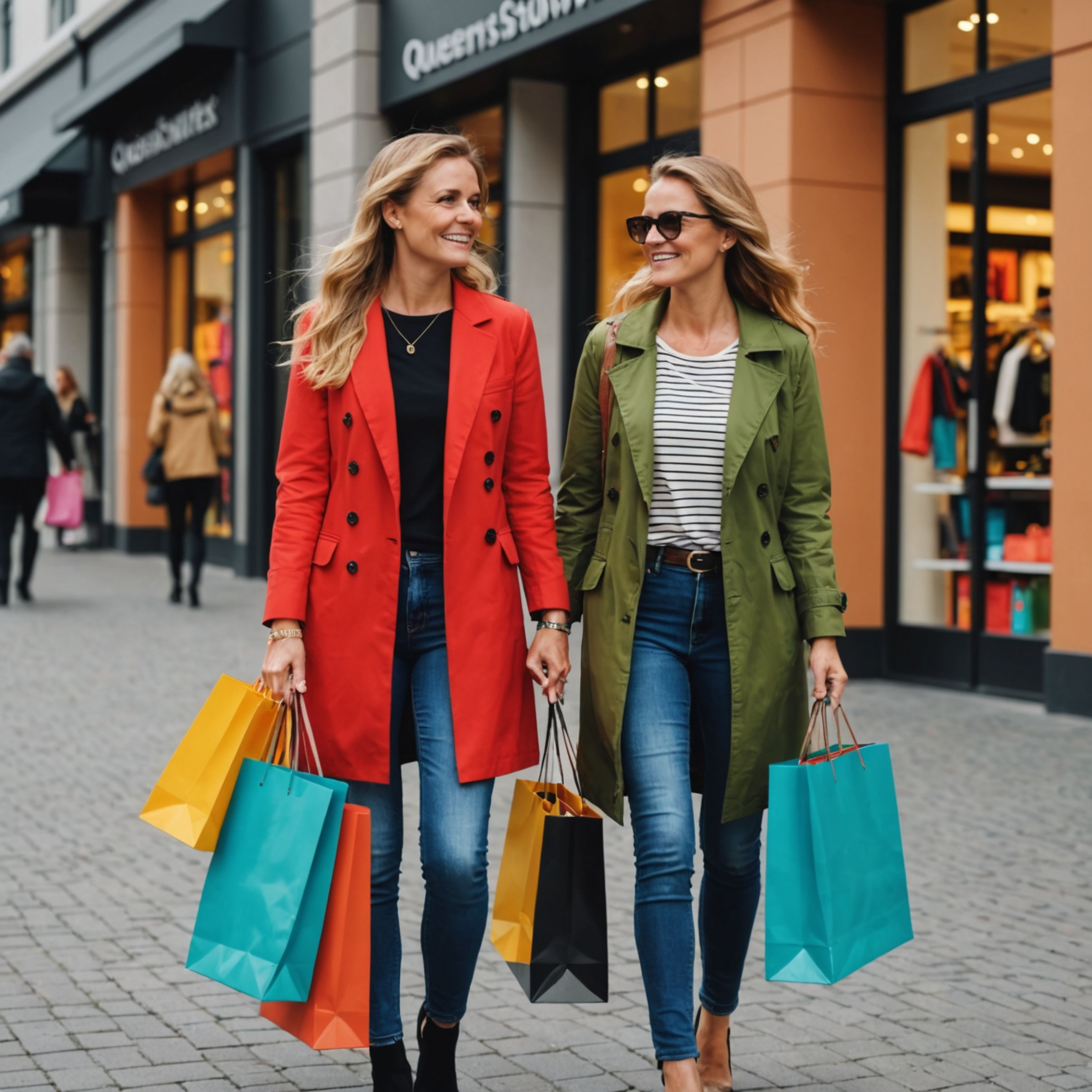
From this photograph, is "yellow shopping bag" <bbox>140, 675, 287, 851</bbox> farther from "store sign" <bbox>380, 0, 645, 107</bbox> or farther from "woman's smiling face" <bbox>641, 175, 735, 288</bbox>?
"store sign" <bbox>380, 0, 645, 107</bbox>

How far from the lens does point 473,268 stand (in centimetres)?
366

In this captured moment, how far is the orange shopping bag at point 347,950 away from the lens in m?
3.31

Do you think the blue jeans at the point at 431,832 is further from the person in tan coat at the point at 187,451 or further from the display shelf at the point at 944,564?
the person in tan coat at the point at 187,451

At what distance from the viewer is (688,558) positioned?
3551mm

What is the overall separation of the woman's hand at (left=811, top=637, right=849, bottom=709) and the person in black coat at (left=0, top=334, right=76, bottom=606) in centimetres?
1178

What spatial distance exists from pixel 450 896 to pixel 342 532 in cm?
76

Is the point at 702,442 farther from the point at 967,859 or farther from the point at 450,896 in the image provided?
the point at 967,859

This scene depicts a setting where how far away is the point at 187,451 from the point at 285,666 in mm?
10973

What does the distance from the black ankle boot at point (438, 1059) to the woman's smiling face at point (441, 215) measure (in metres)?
1.55

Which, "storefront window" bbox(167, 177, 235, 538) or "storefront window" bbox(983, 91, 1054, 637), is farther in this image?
"storefront window" bbox(167, 177, 235, 538)

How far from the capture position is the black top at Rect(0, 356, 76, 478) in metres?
14.5

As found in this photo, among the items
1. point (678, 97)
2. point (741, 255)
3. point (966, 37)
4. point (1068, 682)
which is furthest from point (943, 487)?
point (741, 255)

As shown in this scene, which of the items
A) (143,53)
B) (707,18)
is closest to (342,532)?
(707,18)

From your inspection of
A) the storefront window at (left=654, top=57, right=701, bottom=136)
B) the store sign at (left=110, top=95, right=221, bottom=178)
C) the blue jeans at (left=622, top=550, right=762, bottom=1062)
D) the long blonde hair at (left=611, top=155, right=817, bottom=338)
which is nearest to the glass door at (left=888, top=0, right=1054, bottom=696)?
the storefront window at (left=654, top=57, right=701, bottom=136)
